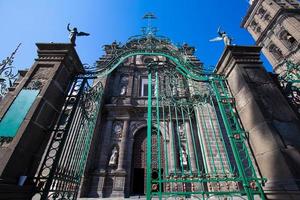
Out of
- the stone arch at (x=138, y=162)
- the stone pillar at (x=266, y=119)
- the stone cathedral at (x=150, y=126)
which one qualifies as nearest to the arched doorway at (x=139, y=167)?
the stone arch at (x=138, y=162)

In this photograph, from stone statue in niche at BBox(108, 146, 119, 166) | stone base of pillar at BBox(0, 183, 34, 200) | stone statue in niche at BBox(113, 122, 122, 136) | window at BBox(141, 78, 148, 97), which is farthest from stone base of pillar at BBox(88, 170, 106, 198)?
stone base of pillar at BBox(0, 183, 34, 200)

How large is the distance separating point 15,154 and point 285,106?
17.6ft

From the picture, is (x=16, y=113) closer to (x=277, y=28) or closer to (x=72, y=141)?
(x=72, y=141)

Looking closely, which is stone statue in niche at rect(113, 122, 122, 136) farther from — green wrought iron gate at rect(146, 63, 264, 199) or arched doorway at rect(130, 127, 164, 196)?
green wrought iron gate at rect(146, 63, 264, 199)

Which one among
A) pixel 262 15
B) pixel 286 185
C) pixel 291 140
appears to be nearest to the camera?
pixel 286 185

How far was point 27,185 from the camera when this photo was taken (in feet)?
9.75

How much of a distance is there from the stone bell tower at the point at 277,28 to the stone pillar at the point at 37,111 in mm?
22262

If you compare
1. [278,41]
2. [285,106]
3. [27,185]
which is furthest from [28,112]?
[278,41]

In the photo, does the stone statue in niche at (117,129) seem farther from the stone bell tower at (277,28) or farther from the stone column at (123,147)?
the stone bell tower at (277,28)

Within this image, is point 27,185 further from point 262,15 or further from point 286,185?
point 262,15

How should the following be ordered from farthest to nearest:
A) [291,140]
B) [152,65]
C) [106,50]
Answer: [106,50] → [152,65] → [291,140]

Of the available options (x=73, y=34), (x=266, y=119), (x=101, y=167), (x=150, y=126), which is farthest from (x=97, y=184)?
(x=266, y=119)

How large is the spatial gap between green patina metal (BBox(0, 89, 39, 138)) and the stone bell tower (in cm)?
2309

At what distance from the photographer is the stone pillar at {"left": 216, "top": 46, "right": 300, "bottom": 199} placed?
287 centimetres
